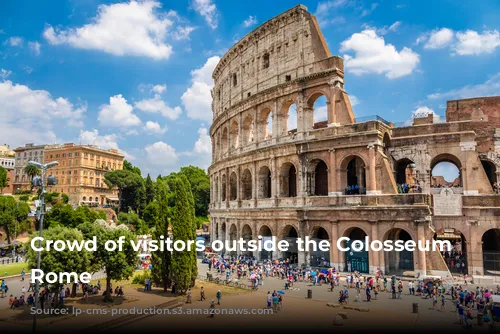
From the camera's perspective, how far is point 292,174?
3350cm

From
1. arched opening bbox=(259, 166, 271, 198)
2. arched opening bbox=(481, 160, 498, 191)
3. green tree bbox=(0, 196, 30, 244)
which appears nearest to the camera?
arched opening bbox=(481, 160, 498, 191)

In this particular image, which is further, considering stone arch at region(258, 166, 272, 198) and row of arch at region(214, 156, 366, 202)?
stone arch at region(258, 166, 272, 198)

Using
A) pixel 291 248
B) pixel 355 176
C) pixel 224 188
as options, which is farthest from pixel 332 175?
pixel 224 188

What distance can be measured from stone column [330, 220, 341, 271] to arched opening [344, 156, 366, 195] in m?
2.83

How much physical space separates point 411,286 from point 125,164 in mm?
93198

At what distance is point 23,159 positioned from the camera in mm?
99125

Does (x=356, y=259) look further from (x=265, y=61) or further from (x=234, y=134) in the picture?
(x=265, y=61)

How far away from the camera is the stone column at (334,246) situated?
2769 centimetres

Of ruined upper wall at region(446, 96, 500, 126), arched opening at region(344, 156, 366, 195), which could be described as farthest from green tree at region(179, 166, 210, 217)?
ruined upper wall at region(446, 96, 500, 126)

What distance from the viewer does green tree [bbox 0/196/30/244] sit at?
52.2 m

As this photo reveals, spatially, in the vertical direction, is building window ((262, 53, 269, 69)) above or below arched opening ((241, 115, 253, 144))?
above

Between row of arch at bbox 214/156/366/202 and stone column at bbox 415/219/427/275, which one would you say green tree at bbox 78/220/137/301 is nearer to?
row of arch at bbox 214/156/366/202

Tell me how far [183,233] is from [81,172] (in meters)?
69.6

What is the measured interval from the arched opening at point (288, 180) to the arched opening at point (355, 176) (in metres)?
4.71
